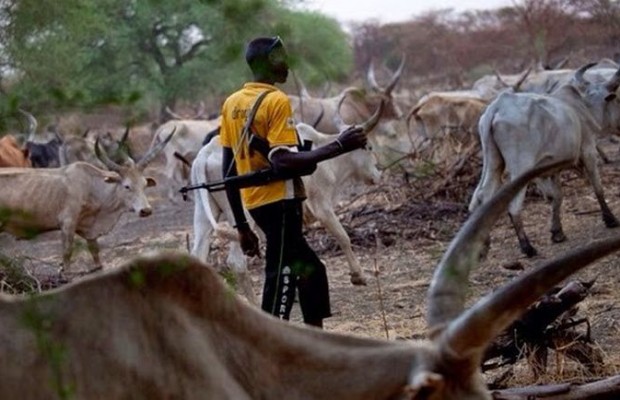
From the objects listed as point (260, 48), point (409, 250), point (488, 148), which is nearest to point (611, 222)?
point (488, 148)

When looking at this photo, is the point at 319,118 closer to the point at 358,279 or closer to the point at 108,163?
the point at 108,163

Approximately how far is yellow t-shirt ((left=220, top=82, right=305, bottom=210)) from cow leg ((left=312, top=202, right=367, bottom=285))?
396cm

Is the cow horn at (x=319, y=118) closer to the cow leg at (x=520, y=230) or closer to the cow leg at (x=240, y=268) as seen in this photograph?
the cow leg at (x=520, y=230)

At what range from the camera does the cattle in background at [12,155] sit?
17.0 meters

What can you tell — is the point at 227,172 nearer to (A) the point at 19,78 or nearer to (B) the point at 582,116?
(A) the point at 19,78

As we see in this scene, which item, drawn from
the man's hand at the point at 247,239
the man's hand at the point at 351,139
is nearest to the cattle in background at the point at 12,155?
the man's hand at the point at 247,239

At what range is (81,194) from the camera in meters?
12.9

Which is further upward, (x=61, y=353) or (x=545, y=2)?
(x=545, y=2)

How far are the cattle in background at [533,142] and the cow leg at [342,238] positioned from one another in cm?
114

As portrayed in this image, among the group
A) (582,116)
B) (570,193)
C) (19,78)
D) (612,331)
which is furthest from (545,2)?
(19,78)

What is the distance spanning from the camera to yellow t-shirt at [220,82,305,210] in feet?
20.4

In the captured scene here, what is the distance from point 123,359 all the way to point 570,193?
10.8 m

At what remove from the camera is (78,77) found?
780 centimetres

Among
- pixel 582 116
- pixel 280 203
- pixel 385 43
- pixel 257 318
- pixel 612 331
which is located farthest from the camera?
pixel 385 43
